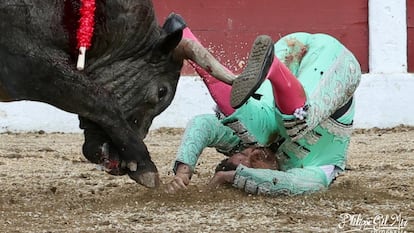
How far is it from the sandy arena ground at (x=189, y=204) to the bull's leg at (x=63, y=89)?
22 centimetres

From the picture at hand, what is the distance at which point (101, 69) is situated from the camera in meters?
2.73

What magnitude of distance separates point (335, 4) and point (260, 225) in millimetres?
3389

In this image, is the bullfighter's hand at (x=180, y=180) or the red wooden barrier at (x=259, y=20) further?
the red wooden barrier at (x=259, y=20)

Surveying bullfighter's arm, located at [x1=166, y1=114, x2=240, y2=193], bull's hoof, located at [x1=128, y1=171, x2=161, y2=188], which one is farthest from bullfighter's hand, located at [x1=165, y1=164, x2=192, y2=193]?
bull's hoof, located at [x1=128, y1=171, x2=161, y2=188]

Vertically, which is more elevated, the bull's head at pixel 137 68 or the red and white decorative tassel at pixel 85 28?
the red and white decorative tassel at pixel 85 28

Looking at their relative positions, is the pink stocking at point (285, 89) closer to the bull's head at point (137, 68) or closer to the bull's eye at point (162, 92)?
the bull's head at point (137, 68)

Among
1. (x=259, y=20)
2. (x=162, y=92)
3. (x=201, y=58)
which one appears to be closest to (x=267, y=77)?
(x=201, y=58)

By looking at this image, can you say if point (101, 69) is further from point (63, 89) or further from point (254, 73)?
point (254, 73)

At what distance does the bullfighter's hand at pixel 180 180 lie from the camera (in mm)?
2949

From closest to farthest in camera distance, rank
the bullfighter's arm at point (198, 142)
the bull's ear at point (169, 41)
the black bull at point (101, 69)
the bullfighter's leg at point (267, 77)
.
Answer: the black bull at point (101, 69), the bullfighter's leg at point (267, 77), the bull's ear at point (169, 41), the bullfighter's arm at point (198, 142)

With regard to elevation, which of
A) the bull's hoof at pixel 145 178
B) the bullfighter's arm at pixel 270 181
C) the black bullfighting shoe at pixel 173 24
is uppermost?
the black bullfighting shoe at pixel 173 24

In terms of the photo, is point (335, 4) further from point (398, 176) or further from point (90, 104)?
point (90, 104)

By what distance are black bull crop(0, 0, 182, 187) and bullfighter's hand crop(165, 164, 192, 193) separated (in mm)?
115

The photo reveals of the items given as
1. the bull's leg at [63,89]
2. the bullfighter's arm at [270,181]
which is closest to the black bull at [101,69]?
the bull's leg at [63,89]
